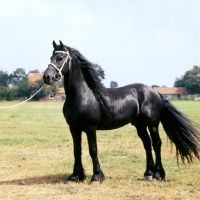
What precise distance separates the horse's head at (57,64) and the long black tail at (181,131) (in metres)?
2.21

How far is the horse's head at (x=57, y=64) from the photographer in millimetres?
6199

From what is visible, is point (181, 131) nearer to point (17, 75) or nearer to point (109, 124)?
point (109, 124)

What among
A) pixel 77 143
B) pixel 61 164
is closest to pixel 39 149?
pixel 61 164

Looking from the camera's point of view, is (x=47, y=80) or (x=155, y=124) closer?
(x=47, y=80)

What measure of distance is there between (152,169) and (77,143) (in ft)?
5.27

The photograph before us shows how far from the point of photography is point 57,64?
637 centimetres

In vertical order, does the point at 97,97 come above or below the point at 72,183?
above

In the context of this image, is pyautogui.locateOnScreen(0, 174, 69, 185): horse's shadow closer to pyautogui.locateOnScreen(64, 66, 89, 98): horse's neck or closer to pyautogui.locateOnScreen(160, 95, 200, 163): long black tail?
pyautogui.locateOnScreen(64, 66, 89, 98): horse's neck

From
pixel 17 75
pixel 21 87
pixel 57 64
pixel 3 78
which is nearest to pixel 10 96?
pixel 21 87

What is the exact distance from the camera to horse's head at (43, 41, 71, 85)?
244 inches

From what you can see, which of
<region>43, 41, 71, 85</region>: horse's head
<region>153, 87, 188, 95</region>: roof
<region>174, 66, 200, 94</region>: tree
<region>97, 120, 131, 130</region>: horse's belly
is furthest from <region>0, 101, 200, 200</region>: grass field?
<region>153, 87, 188, 95</region>: roof

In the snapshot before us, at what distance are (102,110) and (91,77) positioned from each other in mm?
650

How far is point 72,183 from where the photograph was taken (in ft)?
22.0

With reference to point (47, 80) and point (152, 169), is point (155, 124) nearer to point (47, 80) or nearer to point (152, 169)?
point (152, 169)
